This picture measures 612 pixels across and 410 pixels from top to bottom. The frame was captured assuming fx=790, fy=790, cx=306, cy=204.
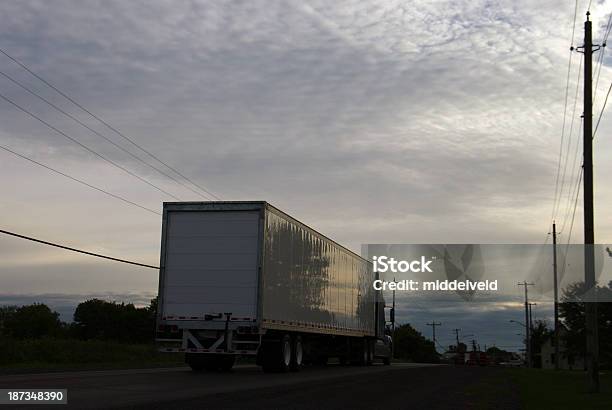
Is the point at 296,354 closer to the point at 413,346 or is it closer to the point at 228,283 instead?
the point at 228,283

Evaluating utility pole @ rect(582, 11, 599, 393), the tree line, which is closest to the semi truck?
utility pole @ rect(582, 11, 599, 393)

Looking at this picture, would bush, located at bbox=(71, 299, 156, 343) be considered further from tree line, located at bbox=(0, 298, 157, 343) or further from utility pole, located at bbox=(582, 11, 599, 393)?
utility pole, located at bbox=(582, 11, 599, 393)

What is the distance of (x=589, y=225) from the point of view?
934 inches

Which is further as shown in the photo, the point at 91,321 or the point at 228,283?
the point at 91,321

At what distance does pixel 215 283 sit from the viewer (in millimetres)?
23328

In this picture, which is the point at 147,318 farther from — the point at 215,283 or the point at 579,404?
the point at 579,404

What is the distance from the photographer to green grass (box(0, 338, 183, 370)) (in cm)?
3077

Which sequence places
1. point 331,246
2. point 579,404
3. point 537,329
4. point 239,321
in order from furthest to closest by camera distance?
1. point 537,329
2. point 331,246
3. point 239,321
4. point 579,404

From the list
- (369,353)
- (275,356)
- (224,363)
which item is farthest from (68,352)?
(369,353)

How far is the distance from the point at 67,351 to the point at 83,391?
66.6ft

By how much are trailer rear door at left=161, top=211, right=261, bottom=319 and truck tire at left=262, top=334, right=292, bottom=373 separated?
2835 mm

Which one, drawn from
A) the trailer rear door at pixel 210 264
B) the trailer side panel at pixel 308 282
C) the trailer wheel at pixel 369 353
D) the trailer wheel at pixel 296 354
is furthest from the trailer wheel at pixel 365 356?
the trailer rear door at pixel 210 264

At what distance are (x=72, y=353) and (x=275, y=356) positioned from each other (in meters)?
12.9

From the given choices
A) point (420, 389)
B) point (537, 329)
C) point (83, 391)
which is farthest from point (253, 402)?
point (537, 329)
